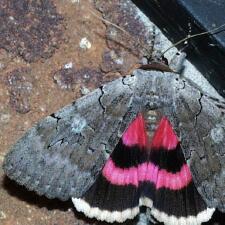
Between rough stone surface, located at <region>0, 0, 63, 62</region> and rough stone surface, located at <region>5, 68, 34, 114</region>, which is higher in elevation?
rough stone surface, located at <region>0, 0, 63, 62</region>

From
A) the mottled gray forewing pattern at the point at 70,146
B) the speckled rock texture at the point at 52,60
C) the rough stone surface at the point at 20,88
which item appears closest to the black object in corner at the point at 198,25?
the speckled rock texture at the point at 52,60

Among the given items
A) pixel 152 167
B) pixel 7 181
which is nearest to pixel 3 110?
pixel 7 181

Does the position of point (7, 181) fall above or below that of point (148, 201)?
below

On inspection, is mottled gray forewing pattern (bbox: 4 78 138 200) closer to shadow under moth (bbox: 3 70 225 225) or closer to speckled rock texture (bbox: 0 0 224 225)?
shadow under moth (bbox: 3 70 225 225)

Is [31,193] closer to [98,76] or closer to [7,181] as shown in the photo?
[7,181]

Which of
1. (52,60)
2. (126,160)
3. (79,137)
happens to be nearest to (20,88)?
(52,60)

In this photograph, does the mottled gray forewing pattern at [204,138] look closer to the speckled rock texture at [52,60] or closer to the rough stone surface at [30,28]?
the speckled rock texture at [52,60]

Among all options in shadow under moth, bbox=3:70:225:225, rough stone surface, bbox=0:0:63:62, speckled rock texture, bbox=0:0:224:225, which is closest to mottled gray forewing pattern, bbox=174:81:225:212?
shadow under moth, bbox=3:70:225:225
